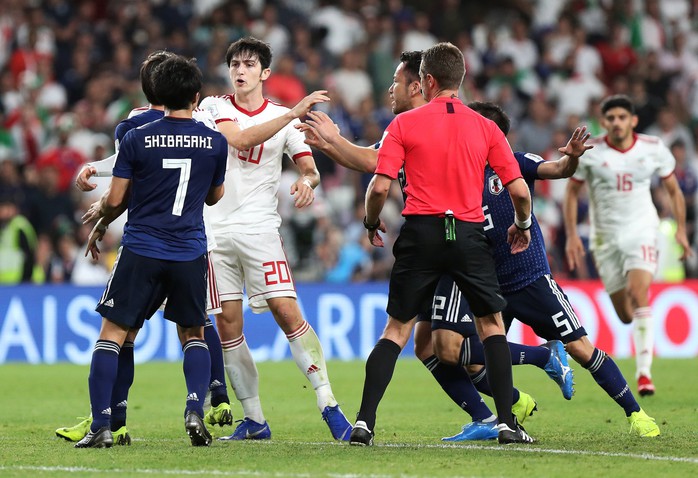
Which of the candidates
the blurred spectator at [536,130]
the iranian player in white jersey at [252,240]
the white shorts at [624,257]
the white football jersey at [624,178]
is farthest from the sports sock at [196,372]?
the blurred spectator at [536,130]

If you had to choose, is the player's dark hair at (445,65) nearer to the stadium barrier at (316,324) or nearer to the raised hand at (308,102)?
the raised hand at (308,102)

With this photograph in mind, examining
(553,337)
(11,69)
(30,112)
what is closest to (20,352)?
(30,112)

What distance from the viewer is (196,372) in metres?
7.34

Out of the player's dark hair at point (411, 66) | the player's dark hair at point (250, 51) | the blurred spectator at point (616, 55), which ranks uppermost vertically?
the blurred spectator at point (616, 55)

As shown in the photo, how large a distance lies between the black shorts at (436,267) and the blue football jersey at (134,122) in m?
1.75

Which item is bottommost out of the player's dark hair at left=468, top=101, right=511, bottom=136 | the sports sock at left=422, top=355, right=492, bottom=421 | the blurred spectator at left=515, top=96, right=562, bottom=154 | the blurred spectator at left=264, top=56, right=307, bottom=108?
the sports sock at left=422, top=355, right=492, bottom=421

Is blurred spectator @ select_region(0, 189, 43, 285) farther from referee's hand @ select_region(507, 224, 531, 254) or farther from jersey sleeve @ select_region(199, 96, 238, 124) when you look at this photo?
referee's hand @ select_region(507, 224, 531, 254)

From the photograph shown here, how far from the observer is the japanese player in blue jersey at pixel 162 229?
23.6 feet

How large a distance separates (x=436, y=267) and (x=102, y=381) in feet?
6.68

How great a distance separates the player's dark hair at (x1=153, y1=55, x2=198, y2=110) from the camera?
725cm

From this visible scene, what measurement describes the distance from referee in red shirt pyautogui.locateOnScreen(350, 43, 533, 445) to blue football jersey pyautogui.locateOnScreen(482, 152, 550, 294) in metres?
0.67

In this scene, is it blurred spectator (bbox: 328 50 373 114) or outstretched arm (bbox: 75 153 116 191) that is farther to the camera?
blurred spectator (bbox: 328 50 373 114)

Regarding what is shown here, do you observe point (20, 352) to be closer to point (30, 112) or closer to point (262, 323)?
point (262, 323)

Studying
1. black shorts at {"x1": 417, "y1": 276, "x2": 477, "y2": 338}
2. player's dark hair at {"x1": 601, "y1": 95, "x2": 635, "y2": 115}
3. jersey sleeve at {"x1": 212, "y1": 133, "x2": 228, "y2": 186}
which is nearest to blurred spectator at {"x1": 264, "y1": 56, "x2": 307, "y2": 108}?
player's dark hair at {"x1": 601, "y1": 95, "x2": 635, "y2": 115}
